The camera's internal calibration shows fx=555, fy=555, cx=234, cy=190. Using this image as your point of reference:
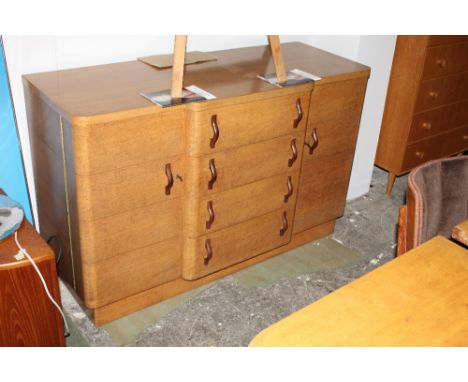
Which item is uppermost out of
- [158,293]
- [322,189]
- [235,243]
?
[322,189]

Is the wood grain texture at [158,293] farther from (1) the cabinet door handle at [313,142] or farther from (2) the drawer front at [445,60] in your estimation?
(2) the drawer front at [445,60]

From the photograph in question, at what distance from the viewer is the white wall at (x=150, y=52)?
2.23 m

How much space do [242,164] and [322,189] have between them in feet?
2.15

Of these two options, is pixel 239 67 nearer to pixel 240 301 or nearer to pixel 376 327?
pixel 240 301

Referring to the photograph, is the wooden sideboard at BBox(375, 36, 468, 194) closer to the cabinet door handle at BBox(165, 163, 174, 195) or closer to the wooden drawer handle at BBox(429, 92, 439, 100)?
the wooden drawer handle at BBox(429, 92, 439, 100)

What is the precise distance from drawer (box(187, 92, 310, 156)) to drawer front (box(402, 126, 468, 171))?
126 cm

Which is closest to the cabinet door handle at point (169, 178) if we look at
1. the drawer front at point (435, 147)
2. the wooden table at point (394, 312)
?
the wooden table at point (394, 312)

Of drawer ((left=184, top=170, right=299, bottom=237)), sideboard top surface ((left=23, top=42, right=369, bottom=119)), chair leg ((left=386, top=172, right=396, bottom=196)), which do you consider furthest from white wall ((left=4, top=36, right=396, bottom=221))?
drawer ((left=184, top=170, right=299, bottom=237))

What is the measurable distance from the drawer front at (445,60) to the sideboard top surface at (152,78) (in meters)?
0.67

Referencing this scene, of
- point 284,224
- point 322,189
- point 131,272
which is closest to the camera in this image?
point 131,272

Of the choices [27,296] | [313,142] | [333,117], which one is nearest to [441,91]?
[333,117]

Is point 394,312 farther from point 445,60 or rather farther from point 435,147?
point 435,147

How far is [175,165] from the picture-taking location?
2.23 meters

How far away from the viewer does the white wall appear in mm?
2230
